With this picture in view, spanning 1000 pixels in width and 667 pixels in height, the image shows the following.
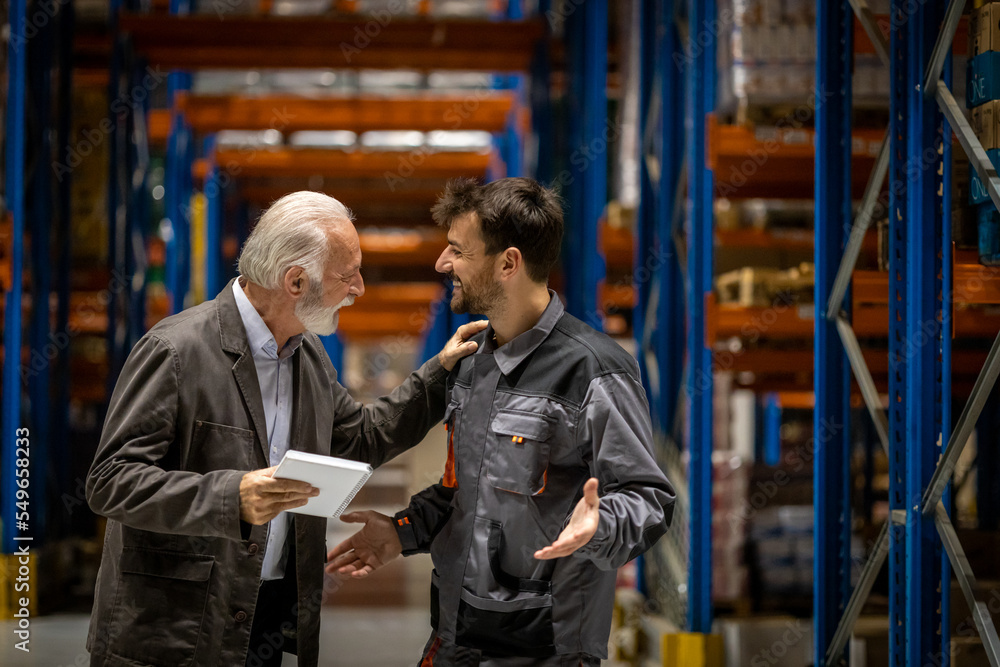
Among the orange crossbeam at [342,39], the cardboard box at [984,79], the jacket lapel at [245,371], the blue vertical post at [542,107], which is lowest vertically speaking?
the jacket lapel at [245,371]

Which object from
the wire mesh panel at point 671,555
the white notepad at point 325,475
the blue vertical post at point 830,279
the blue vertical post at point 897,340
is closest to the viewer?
the white notepad at point 325,475

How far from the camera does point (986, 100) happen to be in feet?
11.7

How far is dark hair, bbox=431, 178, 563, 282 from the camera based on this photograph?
2.88m

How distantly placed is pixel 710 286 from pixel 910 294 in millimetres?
2112

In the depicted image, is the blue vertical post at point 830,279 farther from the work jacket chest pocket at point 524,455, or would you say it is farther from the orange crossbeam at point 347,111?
the orange crossbeam at point 347,111

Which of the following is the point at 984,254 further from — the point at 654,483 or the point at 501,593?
the point at 501,593

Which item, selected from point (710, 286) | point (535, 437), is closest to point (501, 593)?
point (535, 437)

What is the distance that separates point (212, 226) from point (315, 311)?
11.0 meters

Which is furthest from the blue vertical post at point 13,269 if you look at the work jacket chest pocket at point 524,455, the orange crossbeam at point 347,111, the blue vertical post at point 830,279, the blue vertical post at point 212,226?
the blue vertical post at point 212,226

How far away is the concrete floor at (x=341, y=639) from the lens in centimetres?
600

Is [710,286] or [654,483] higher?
[710,286]

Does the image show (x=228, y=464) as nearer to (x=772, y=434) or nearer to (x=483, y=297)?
(x=483, y=297)

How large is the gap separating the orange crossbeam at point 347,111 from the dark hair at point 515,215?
7.81 metres

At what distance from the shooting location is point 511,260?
9.50ft
